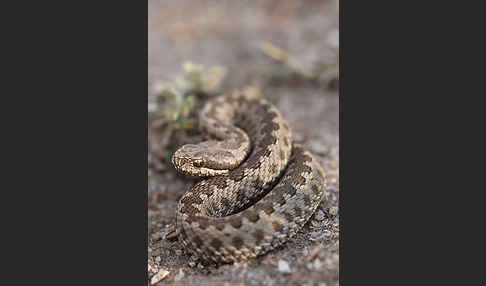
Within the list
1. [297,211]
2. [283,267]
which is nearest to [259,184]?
[297,211]

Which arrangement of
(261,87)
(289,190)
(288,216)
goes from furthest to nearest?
1. (261,87)
2. (289,190)
3. (288,216)

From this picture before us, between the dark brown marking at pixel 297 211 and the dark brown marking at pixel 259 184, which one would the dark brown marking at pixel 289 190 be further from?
the dark brown marking at pixel 259 184

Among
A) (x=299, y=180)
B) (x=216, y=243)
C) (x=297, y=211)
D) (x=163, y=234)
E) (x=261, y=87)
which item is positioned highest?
(x=299, y=180)

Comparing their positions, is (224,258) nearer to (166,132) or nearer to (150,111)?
(166,132)

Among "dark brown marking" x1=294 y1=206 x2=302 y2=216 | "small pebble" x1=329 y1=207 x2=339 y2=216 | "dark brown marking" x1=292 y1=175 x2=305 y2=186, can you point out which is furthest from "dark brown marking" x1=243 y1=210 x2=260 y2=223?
"small pebble" x1=329 y1=207 x2=339 y2=216

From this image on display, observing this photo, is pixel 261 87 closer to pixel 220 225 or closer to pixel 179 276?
pixel 220 225

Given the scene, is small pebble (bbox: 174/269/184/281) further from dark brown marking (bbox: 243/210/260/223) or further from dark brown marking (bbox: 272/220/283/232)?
dark brown marking (bbox: 272/220/283/232)

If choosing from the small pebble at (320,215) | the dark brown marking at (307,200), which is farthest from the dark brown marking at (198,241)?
the small pebble at (320,215)
